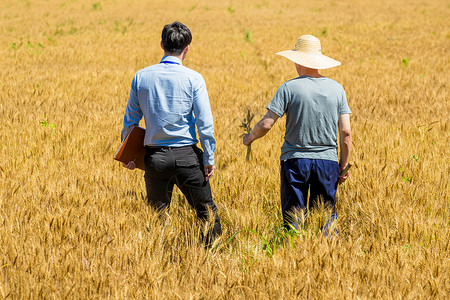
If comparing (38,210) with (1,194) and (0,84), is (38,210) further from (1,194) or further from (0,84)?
(0,84)

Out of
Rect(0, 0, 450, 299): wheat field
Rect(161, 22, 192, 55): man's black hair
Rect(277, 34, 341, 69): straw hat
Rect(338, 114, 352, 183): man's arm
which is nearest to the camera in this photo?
Rect(0, 0, 450, 299): wheat field

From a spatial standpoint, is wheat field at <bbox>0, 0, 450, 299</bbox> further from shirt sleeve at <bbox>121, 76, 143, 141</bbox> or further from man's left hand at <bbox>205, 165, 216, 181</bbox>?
shirt sleeve at <bbox>121, 76, 143, 141</bbox>

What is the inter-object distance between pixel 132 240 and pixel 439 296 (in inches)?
75.0

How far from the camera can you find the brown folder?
3283 millimetres

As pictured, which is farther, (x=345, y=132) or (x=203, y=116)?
(x=345, y=132)

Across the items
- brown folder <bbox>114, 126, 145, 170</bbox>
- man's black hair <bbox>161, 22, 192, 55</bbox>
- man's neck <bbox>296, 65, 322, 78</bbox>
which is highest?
man's black hair <bbox>161, 22, 192, 55</bbox>

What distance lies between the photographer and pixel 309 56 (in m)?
3.31

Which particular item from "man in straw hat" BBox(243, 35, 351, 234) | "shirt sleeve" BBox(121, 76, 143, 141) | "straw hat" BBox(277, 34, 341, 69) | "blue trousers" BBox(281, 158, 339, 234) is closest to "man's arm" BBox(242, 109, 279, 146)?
"man in straw hat" BBox(243, 35, 351, 234)

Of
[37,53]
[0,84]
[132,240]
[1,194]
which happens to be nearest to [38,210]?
[1,194]

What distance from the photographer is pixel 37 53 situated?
1352cm

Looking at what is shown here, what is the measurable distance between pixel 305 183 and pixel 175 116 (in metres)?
1.07

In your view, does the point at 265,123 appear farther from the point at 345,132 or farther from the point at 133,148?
the point at 133,148

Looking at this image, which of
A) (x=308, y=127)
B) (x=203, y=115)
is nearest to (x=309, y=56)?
(x=308, y=127)

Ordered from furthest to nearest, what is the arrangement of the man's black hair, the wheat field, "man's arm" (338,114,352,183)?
1. "man's arm" (338,114,352,183)
2. the man's black hair
3. the wheat field
